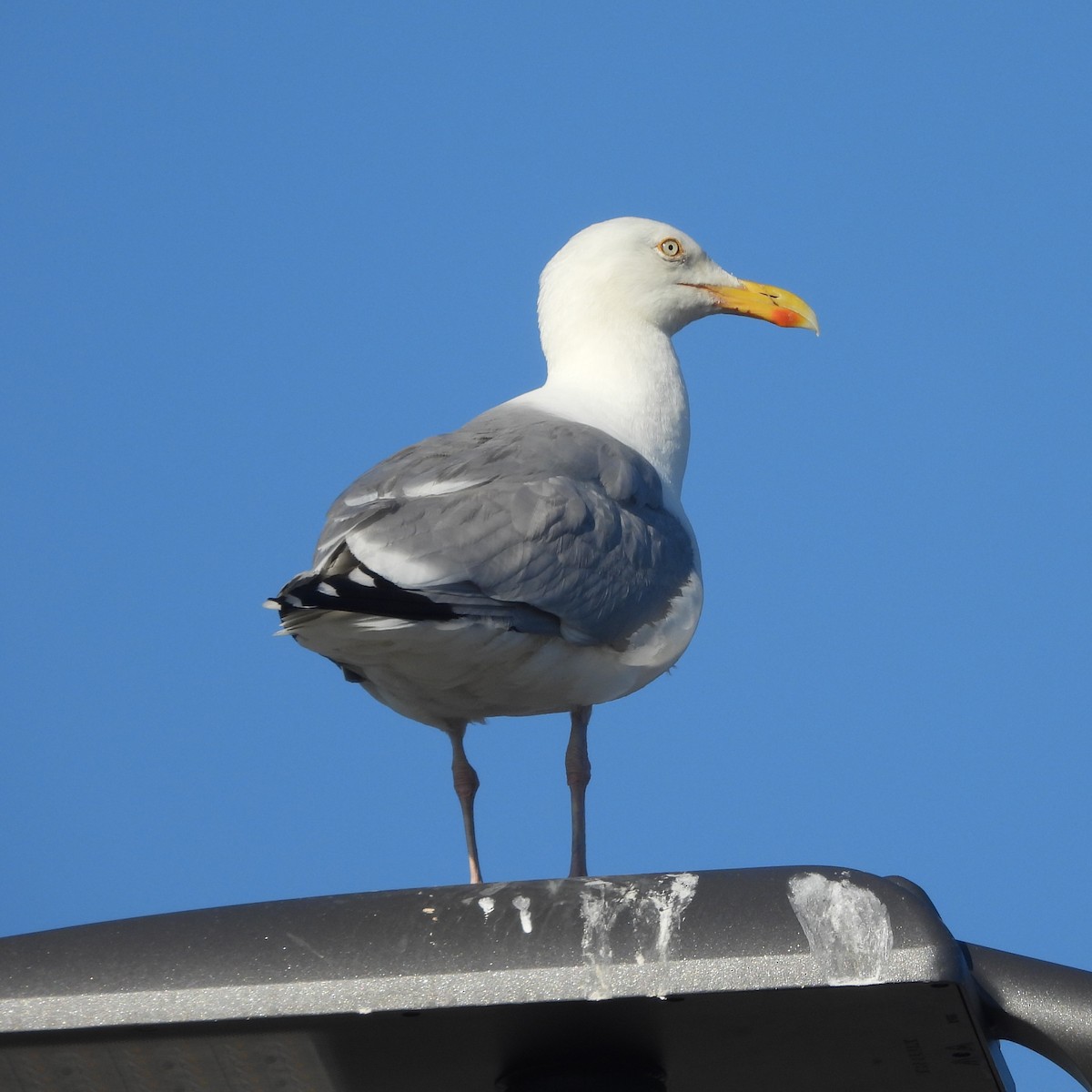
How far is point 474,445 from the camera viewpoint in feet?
16.4

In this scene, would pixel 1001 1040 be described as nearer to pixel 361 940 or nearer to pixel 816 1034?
pixel 816 1034

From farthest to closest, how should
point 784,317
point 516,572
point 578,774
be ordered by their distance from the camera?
point 784,317
point 578,774
point 516,572

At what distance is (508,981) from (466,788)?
11.5 ft

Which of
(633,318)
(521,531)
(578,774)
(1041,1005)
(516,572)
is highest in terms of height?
(633,318)

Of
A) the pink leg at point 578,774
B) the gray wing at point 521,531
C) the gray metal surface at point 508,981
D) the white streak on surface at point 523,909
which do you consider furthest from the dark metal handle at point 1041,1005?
the pink leg at point 578,774

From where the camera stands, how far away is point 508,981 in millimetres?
1935

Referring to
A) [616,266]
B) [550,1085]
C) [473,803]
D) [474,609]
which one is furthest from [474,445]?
[550,1085]

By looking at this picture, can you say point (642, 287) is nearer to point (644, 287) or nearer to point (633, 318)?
point (644, 287)

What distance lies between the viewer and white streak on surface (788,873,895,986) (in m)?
1.85

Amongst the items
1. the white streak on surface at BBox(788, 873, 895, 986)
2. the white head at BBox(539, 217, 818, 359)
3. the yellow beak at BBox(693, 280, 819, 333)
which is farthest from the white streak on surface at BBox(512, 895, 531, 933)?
the yellow beak at BBox(693, 280, 819, 333)

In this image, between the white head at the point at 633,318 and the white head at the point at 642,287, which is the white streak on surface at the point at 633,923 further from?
the white head at the point at 642,287

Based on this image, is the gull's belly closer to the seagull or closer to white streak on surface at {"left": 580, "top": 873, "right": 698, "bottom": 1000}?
A: the seagull

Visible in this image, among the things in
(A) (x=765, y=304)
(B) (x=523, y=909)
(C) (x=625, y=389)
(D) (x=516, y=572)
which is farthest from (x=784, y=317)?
(B) (x=523, y=909)

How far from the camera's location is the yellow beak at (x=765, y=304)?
672cm
